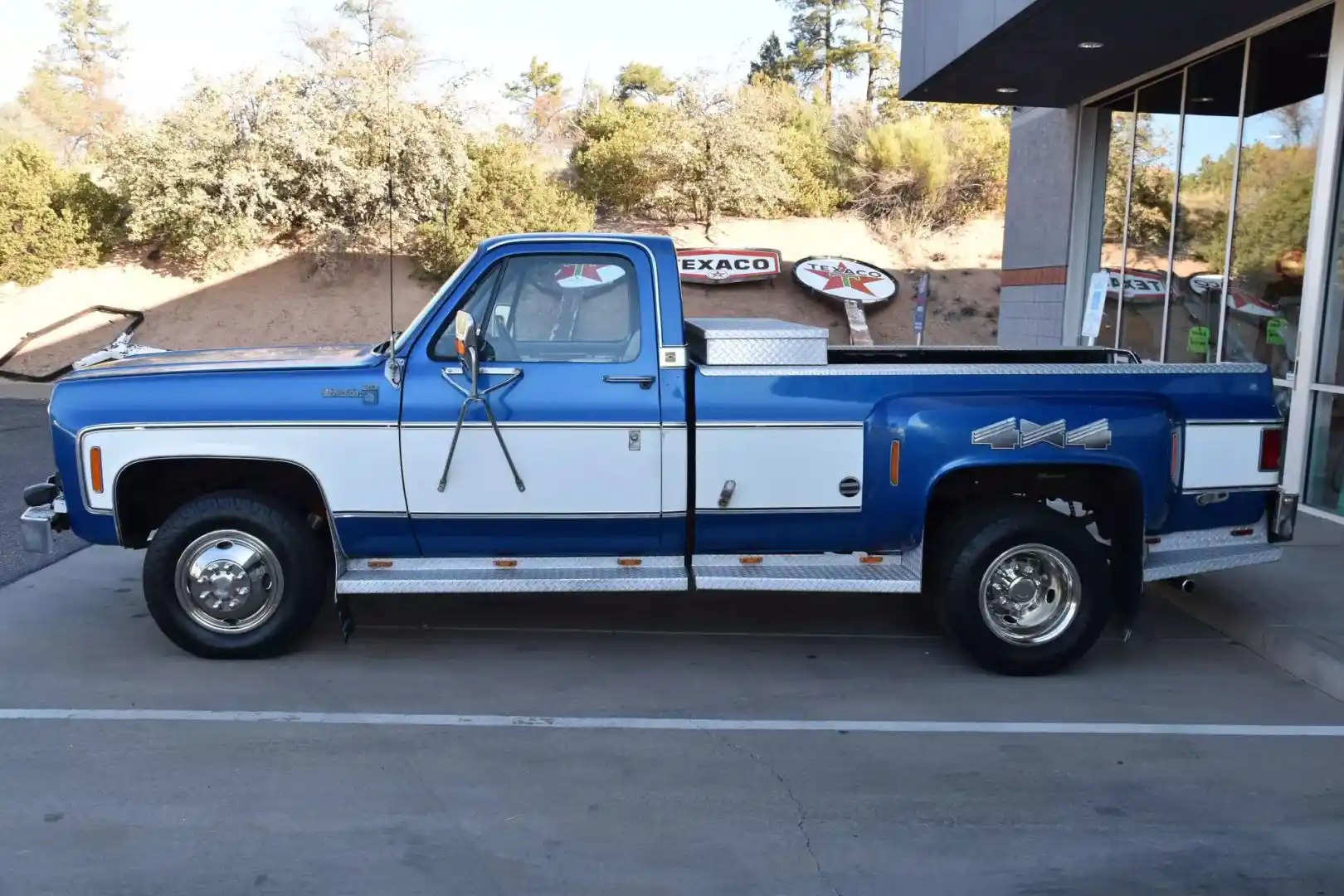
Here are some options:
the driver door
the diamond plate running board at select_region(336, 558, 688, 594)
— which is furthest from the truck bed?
the diamond plate running board at select_region(336, 558, 688, 594)

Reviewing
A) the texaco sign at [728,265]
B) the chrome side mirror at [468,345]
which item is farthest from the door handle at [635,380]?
the texaco sign at [728,265]

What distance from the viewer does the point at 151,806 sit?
13.9 feet

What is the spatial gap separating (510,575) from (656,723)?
1063 millimetres

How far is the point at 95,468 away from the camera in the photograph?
5531mm

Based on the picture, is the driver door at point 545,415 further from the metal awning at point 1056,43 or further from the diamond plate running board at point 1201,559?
the metal awning at point 1056,43

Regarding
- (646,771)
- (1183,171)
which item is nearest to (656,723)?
(646,771)

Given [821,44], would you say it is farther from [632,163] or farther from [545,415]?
[545,415]

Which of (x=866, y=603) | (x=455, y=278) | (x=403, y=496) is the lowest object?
(x=866, y=603)

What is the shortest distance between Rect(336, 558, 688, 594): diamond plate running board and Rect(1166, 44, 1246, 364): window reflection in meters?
7.54

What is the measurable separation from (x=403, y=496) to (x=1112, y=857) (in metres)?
3.45

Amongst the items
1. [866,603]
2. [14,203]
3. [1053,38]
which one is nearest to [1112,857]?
[866,603]

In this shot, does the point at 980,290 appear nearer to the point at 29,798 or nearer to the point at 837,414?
the point at 837,414

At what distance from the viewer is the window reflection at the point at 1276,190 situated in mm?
9602

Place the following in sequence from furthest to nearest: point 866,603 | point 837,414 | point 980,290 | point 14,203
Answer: point 980,290 → point 14,203 → point 866,603 → point 837,414
